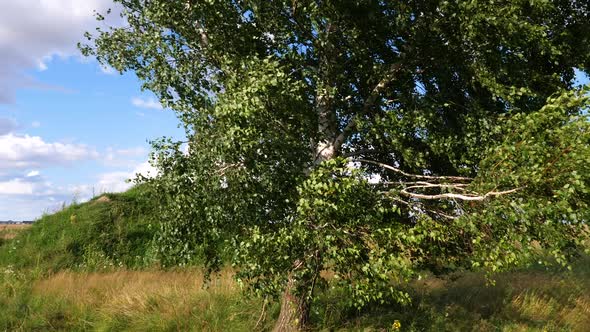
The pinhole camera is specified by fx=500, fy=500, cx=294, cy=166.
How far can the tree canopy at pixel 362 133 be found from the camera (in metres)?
7.82

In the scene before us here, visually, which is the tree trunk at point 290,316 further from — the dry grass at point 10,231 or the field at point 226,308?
the dry grass at point 10,231

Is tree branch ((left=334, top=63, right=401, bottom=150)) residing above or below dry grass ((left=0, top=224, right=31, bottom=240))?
above

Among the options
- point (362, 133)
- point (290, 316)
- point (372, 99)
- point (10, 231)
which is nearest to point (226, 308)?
point (290, 316)

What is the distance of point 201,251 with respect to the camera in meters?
10.7

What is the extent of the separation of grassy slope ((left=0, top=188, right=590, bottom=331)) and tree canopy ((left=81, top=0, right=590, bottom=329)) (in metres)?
1.79

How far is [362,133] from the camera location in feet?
35.2

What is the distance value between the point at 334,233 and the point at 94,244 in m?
17.2

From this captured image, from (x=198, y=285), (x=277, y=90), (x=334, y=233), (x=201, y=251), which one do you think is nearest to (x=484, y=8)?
(x=277, y=90)

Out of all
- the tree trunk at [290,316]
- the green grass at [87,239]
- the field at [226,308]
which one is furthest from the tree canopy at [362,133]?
the green grass at [87,239]

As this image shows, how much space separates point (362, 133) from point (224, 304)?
6.16 m

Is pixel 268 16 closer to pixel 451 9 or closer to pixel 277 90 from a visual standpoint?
pixel 277 90

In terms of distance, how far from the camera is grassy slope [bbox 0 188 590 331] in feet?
40.9

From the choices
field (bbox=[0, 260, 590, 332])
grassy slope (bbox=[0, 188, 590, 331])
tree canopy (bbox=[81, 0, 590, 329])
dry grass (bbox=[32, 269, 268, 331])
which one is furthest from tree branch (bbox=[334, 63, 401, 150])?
dry grass (bbox=[32, 269, 268, 331])

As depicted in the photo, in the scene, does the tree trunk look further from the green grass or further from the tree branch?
the green grass
